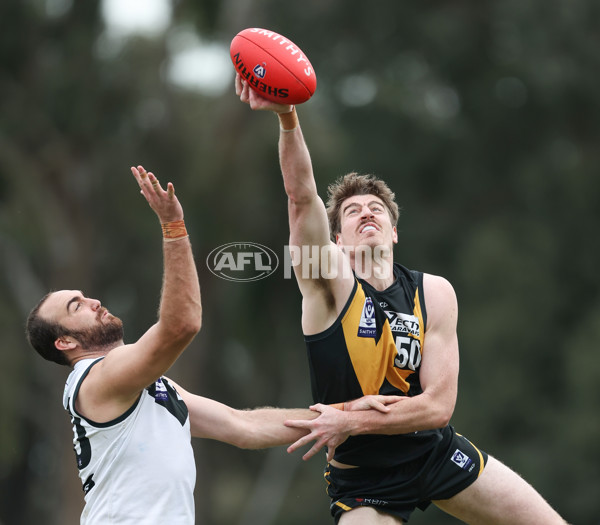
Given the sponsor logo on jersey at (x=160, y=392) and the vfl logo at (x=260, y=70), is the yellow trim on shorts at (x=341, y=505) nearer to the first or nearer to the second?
the sponsor logo on jersey at (x=160, y=392)

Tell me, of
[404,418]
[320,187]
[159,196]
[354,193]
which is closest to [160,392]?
[159,196]

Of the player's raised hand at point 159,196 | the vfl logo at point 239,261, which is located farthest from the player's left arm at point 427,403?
the vfl logo at point 239,261

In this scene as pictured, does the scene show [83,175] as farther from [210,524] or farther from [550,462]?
[550,462]

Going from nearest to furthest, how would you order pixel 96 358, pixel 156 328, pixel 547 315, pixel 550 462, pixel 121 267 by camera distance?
pixel 156 328, pixel 96 358, pixel 550 462, pixel 547 315, pixel 121 267

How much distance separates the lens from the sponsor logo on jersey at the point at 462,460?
7090 mm

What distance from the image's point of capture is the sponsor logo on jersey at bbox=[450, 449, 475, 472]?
709 cm

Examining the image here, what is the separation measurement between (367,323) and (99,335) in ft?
5.64

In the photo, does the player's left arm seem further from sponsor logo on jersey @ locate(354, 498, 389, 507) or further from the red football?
the red football

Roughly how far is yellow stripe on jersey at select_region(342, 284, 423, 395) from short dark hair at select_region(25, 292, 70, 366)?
179 cm

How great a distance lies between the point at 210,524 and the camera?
77.2 feet

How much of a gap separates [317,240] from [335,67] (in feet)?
71.8

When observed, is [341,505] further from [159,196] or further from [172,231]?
[159,196]

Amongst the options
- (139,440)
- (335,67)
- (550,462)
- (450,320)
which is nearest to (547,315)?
(550,462)

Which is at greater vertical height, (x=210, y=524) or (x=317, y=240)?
(x=210, y=524)
